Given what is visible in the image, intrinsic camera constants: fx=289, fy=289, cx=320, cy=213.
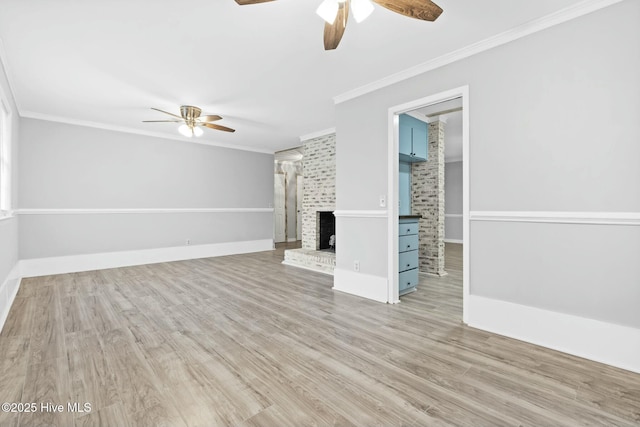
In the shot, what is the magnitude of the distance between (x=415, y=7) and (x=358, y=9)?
0.42 metres

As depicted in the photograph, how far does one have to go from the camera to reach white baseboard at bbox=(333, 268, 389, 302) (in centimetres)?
345

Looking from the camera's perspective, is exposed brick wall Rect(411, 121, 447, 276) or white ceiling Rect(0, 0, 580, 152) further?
exposed brick wall Rect(411, 121, 447, 276)

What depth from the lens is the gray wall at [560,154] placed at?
2029 millimetres

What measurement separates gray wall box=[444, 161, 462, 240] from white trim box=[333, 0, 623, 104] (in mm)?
6949

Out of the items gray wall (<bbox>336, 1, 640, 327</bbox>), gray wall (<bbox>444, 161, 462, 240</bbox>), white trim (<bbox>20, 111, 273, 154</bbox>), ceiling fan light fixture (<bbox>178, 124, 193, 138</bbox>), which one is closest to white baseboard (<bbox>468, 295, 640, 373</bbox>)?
gray wall (<bbox>336, 1, 640, 327</bbox>)

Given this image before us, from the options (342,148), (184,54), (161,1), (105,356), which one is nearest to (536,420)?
(105,356)

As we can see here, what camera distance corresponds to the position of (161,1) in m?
2.12

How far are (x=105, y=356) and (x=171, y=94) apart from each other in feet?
10.3

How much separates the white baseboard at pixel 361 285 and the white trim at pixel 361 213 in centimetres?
74

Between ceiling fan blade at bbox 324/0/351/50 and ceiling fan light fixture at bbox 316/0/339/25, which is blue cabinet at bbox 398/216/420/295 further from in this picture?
ceiling fan light fixture at bbox 316/0/339/25

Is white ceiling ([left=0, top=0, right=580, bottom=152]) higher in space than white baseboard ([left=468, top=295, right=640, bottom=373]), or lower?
higher

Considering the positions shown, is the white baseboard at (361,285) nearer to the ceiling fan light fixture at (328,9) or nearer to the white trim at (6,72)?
the ceiling fan light fixture at (328,9)

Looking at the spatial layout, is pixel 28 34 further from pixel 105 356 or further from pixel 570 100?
pixel 570 100

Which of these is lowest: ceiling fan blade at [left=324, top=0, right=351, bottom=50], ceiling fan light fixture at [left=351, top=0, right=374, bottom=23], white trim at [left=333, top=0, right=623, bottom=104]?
ceiling fan light fixture at [left=351, top=0, right=374, bottom=23]
